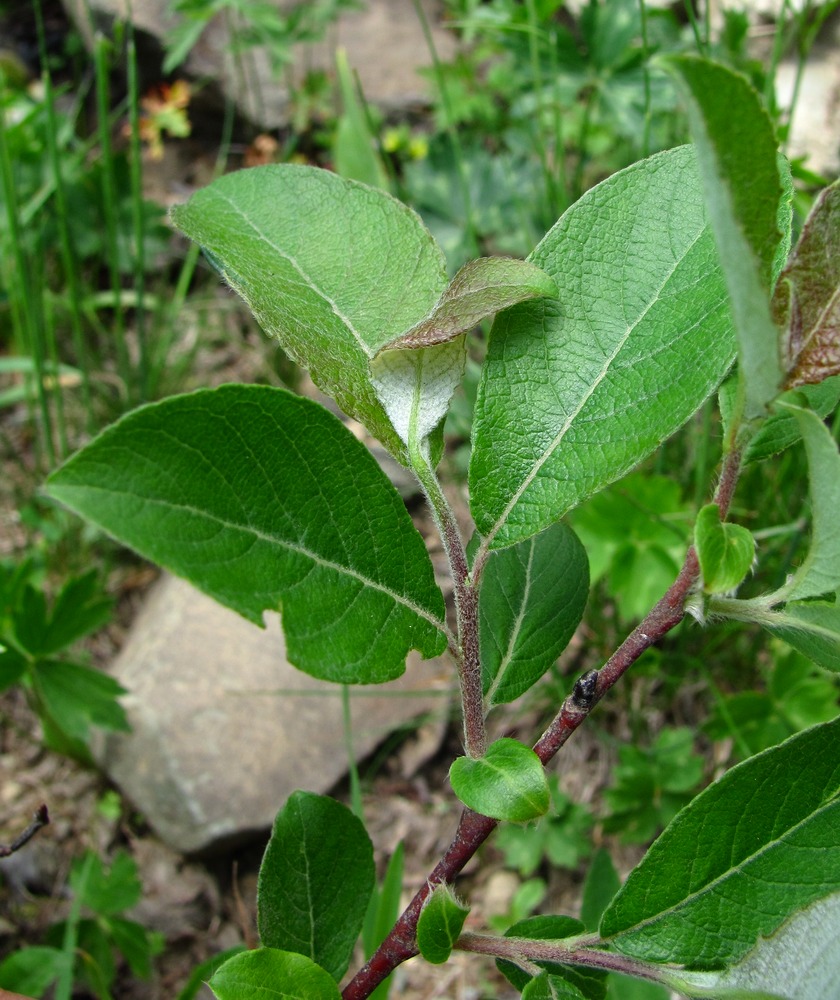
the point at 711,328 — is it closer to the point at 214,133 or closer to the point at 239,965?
the point at 239,965

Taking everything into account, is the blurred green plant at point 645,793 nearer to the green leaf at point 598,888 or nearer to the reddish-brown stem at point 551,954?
the green leaf at point 598,888

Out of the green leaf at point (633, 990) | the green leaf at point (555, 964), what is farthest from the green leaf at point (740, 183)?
the green leaf at point (633, 990)

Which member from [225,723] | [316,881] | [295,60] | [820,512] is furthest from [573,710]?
[295,60]

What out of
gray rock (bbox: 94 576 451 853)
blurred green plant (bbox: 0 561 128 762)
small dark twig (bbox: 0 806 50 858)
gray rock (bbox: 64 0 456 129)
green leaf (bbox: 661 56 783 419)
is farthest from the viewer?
gray rock (bbox: 64 0 456 129)

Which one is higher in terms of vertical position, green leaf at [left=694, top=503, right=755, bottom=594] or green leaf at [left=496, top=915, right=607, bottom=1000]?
green leaf at [left=694, top=503, right=755, bottom=594]

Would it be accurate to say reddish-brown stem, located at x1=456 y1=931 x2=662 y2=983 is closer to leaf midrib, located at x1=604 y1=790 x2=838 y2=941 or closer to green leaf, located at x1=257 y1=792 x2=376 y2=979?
leaf midrib, located at x1=604 y1=790 x2=838 y2=941

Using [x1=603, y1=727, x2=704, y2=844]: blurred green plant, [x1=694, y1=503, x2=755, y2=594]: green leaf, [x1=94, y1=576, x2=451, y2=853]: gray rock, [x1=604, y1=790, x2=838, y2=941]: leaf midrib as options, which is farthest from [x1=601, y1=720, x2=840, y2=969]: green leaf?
[x1=94, y1=576, x2=451, y2=853]: gray rock
